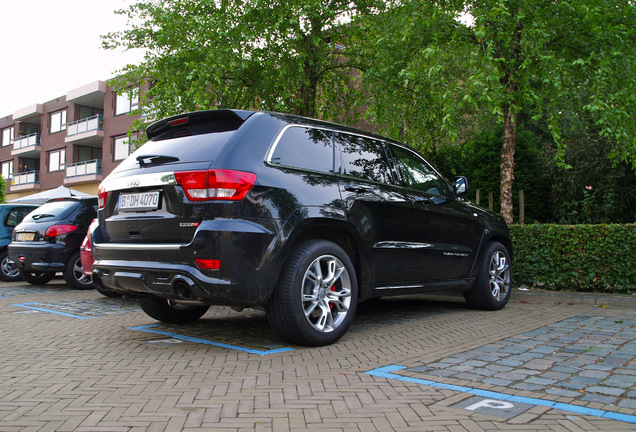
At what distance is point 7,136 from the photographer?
5303cm

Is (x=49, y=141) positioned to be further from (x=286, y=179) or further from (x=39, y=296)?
(x=286, y=179)

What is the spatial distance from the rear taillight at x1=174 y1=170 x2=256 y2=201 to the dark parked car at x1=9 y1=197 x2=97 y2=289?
6109 mm

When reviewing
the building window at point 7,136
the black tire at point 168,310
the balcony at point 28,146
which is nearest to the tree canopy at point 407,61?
the black tire at point 168,310

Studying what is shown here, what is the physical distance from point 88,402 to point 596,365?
11.3ft

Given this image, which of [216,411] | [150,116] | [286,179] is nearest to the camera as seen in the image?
[216,411]

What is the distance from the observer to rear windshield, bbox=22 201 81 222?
968 cm

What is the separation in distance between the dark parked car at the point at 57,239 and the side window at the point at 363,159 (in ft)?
19.8

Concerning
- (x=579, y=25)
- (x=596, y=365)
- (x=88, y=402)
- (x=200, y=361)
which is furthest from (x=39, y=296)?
(x=579, y=25)

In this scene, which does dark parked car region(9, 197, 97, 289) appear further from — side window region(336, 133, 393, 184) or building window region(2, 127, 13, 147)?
building window region(2, 127, 13, 147)

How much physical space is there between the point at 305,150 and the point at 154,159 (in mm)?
1267

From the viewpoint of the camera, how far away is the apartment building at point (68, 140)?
3856cm

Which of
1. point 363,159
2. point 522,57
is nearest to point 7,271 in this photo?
point 363,159

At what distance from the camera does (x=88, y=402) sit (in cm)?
312

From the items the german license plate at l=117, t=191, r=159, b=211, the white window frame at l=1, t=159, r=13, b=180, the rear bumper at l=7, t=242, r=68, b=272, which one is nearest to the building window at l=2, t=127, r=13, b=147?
the white window frame at l=1, t=159, r=13, b=180
